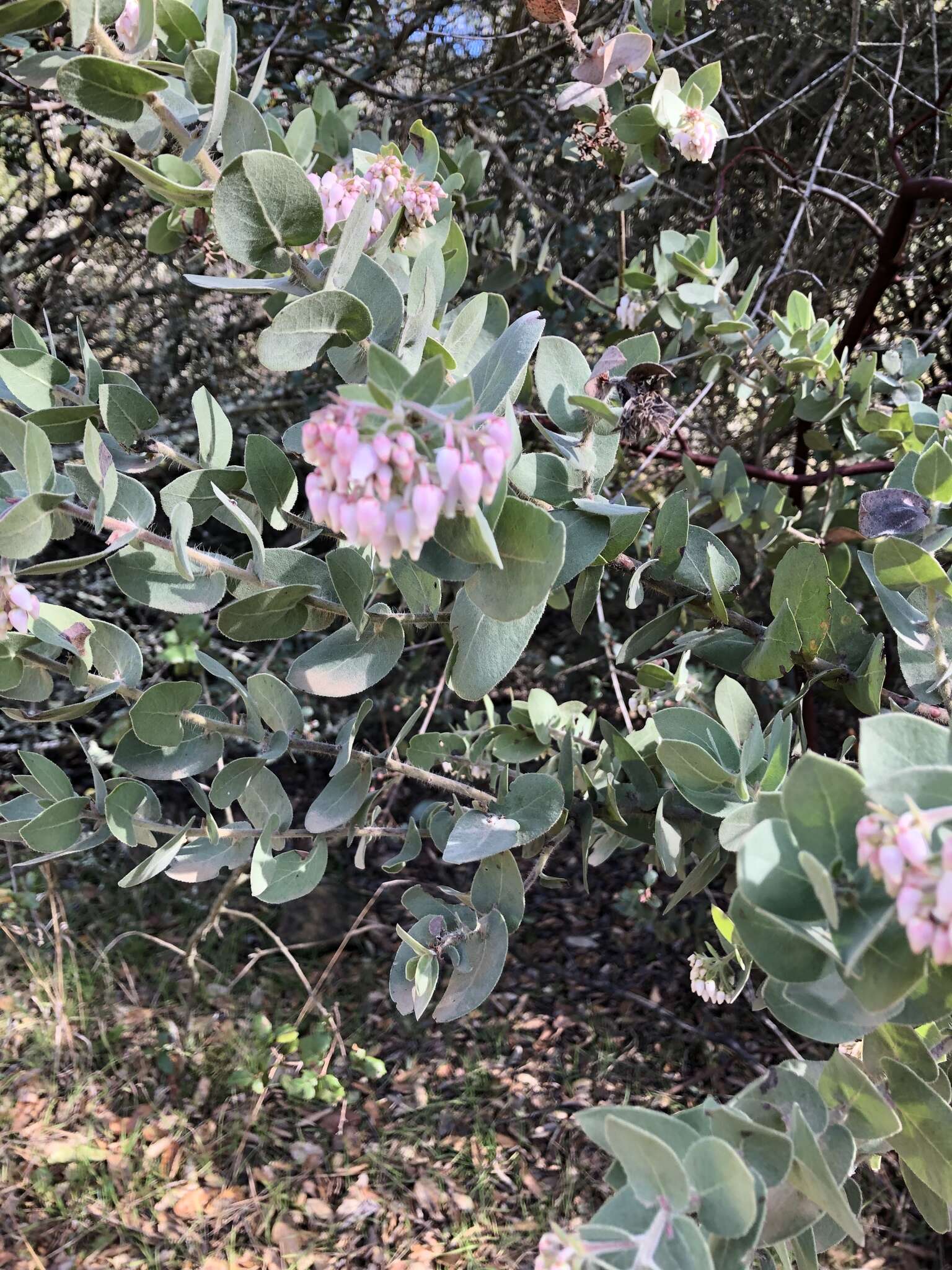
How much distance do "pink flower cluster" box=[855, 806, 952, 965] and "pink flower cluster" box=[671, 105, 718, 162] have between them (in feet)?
3.76

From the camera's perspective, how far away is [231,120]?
2.16 ft

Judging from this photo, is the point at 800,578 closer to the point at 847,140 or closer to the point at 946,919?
the point at 946,919

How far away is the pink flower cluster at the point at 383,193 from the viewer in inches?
36.0

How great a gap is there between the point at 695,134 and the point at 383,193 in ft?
1.81

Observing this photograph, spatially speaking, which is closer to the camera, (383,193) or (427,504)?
(427,504)

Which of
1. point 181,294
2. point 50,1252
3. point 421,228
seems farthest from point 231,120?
point 181,294

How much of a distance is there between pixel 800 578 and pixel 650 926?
209 centimetres

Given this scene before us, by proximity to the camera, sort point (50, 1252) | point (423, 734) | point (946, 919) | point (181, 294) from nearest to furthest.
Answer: point (946, 919), point (423, 734), point (50, 1252), point (181, 294)

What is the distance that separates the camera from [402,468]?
503mm

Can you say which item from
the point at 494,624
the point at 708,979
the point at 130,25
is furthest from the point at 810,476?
the point at 130,25

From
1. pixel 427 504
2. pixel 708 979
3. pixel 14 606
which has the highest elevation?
pixel 427 504

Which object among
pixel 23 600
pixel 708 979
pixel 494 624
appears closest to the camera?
pixel 494 624

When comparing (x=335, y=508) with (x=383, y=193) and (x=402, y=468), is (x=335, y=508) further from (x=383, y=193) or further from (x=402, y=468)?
(x=383, y=193)

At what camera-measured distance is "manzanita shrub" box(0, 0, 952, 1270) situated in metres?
0.48
